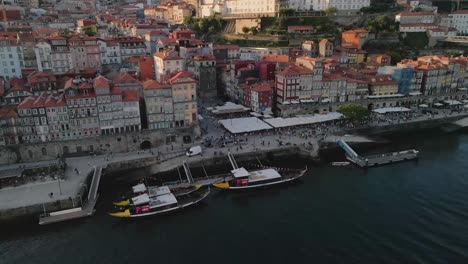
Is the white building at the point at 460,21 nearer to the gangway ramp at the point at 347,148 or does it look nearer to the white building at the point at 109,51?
the gangway ramp at the point at 347,148

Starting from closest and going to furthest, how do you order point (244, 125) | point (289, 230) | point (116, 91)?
point (289, 230) < point (116, 91) < point (244, 125)

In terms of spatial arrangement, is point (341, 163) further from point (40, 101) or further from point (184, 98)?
point (40, 101)

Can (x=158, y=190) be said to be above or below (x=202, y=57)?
below

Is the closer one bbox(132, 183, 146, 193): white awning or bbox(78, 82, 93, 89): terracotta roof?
bbox(132, 183, 146, 193): white awning

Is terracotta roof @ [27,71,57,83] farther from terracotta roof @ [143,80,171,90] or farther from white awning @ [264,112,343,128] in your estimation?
white awning @ [264,112,343,128]

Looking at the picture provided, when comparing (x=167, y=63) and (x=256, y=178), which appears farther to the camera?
(x=167, y=63)

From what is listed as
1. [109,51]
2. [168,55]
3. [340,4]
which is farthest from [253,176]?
[340,4]

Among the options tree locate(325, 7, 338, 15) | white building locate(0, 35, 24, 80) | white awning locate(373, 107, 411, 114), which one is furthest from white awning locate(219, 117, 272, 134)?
tree locate(325, 7, 338, 15)
